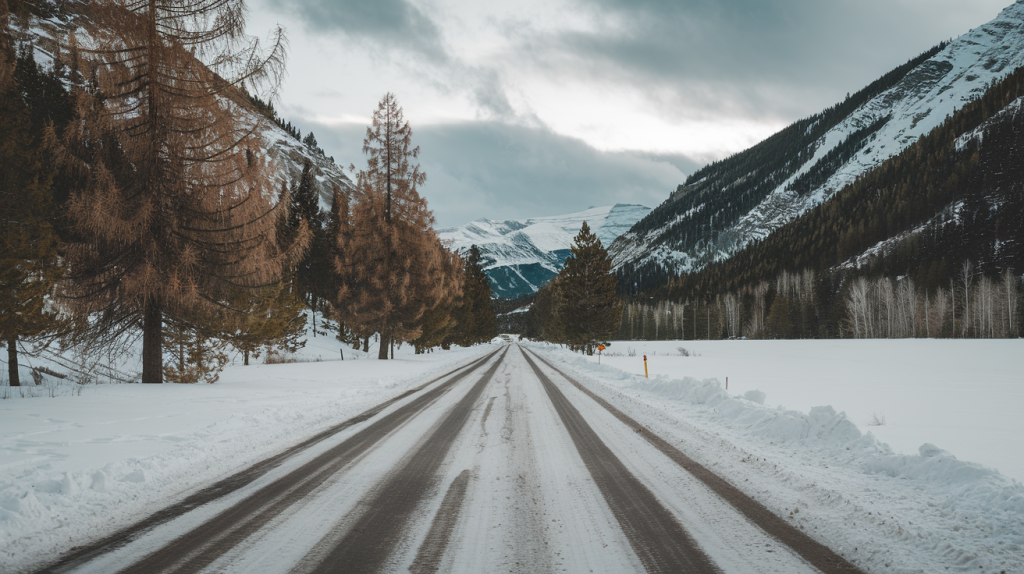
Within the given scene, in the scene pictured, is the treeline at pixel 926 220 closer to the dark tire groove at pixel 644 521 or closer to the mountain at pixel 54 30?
the dark tire groove at pixel 644 521

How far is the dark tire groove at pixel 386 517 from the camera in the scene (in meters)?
2.96

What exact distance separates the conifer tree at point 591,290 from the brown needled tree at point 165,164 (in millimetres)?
29245

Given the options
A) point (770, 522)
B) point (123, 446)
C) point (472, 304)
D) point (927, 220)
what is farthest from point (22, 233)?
point (927, 220)

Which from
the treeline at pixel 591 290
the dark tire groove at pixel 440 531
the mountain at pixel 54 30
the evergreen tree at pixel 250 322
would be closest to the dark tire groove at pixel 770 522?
the dark tire groove at pixel 440 531

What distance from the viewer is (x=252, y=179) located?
11672mm

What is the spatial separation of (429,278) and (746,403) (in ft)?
67.4

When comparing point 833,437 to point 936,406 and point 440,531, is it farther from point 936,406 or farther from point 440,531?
point 936,406

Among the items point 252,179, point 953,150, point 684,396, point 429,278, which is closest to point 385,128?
point 429,278

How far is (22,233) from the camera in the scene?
10641 millimetres

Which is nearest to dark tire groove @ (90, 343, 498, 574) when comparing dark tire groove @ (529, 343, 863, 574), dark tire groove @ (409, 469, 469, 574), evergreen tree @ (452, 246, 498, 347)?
dark tire groove @ (409, 469, 469, 574)

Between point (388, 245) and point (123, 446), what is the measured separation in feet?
67.6

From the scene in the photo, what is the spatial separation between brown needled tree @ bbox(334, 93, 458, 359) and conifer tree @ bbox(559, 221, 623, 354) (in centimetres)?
1502

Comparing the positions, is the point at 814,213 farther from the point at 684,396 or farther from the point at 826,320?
the point at 684,396

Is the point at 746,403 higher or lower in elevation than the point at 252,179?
lower
